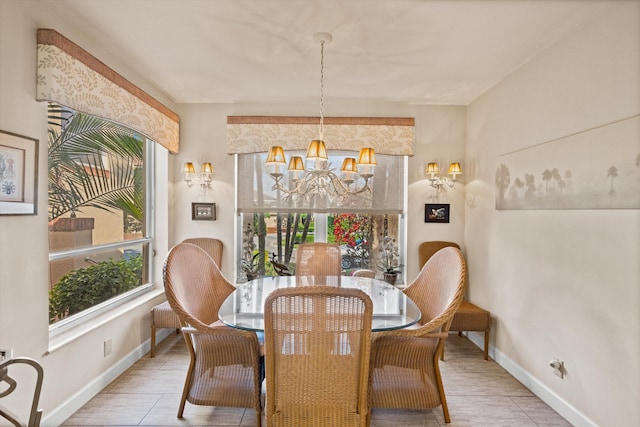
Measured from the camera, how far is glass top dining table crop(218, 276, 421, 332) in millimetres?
1908

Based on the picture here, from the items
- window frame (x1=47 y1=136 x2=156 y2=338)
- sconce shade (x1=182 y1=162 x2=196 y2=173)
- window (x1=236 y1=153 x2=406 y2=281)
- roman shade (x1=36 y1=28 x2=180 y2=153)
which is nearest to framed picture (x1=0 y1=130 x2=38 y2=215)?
roman shade (x1=36 y1=28 x2=180 y2=153)

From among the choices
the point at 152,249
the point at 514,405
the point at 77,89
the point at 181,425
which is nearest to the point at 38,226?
the point at 77,89

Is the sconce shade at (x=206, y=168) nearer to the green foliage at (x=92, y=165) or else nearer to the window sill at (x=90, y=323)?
the green foliage at (x=92, y=165)

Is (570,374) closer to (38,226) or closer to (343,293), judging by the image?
(343,293)

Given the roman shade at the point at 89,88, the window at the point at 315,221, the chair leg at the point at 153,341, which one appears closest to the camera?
the roman shade at the point at 89,88

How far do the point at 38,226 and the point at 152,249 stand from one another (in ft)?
5.75

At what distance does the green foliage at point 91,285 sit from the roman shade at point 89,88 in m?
1.20

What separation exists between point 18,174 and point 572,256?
3.35 metres

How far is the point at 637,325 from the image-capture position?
6.06ft

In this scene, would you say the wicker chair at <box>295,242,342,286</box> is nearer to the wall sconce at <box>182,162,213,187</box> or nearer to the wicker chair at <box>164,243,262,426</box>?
the wicker chair at <box>164,243,262,426</box>

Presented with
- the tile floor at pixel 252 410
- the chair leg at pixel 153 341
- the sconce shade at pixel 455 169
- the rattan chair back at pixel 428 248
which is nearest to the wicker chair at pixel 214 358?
the tile floor at pixel 252 410

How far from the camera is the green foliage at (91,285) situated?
7.97 feet

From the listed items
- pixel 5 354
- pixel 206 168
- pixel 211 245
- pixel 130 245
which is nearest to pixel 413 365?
pixel 5 354

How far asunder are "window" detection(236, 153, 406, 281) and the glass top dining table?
1.18 m
